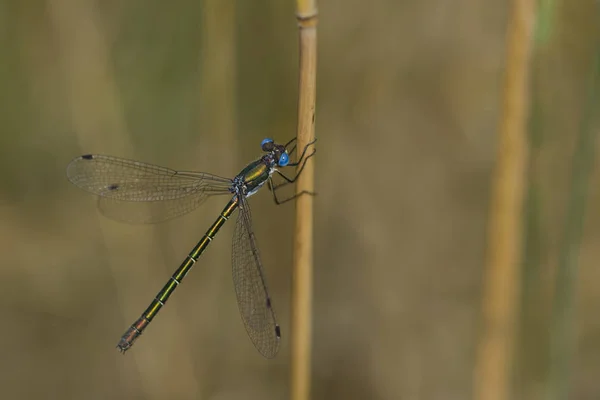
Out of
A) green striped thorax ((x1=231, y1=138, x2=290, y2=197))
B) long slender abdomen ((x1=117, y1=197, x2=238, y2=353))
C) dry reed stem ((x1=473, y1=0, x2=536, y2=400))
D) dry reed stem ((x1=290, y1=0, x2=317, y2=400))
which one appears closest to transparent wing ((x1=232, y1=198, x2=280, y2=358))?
dry reed stem ((x1=290, y1=0, x2=317, y2=400))

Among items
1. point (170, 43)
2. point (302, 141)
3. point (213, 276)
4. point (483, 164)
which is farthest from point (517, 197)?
→ point (170, 43)

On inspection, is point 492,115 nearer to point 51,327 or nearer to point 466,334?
point 466,334

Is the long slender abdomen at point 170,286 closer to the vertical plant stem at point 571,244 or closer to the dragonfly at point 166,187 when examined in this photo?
the dragonfly at point 166,187

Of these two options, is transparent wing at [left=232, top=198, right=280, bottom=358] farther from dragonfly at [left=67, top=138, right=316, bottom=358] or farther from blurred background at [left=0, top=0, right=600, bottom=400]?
blurred background at [left=0, top=0, right=600, bottom=400]

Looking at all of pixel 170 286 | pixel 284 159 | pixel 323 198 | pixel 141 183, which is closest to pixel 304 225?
pixel 284 159

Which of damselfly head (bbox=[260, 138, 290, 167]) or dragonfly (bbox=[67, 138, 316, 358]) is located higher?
damselfly head (bbox=[260, 138, 290, 167])

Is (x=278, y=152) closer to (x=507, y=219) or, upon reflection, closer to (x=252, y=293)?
A: (x=252, y=293)
